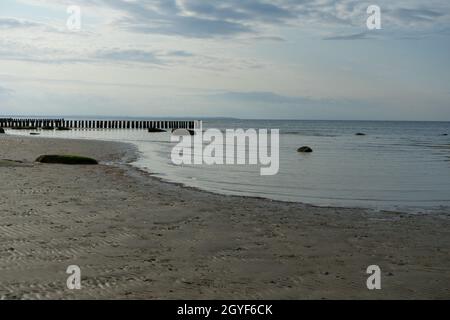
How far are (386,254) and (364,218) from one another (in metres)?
3.77

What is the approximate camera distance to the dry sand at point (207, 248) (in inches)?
259

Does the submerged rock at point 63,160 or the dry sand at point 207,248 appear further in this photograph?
the submerged rock at point 63,160

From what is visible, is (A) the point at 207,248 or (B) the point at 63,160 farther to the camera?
(B) the point at 63,160

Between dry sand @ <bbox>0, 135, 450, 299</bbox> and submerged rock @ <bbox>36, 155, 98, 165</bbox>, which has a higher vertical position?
submerged rock @ <bbox>36, 155, 98, 165</bbox>

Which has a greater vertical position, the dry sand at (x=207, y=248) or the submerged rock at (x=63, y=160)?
the submerged rock at (x=63, y=160)

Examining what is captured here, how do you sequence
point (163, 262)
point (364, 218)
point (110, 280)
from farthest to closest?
point (364, 218) < point (163, 262) < point (110, 280)

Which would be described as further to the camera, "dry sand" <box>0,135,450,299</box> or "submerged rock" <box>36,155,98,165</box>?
"submerged rock" <box>36,155,98,165</box>

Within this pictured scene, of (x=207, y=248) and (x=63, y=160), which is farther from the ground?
(x=63, y=160)

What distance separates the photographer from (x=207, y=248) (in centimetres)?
873

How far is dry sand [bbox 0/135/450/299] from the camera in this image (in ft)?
21.6
